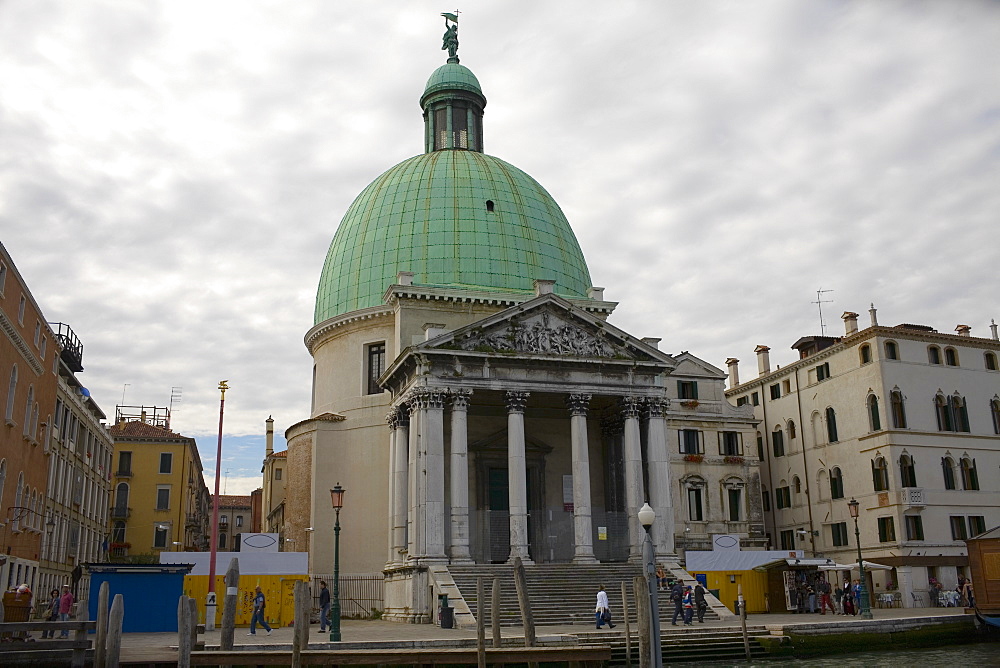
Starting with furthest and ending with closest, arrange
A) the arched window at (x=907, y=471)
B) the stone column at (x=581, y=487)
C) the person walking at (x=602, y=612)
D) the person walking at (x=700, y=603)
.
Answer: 1. the arched window at (x=907, y=471)
2. the stone column at (x=581, y=487)
3. the person walking at (x=700, y=603)
4. the person walking at (x=602, y=612)

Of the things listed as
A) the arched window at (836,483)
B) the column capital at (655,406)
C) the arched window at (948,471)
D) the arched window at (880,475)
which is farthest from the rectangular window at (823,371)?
the column capital at (655,406)

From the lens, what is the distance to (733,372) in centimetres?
5612

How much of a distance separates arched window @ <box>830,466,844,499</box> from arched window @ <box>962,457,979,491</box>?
5307 millimetres

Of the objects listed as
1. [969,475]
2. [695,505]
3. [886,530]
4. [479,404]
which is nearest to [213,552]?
[479,404]

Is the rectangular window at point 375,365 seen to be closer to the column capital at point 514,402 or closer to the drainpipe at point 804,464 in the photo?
the column capital at point 514,402

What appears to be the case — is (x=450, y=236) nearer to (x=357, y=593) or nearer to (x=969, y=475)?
(x=357, y=593)

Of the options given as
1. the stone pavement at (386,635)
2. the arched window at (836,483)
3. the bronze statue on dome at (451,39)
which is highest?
the bronze statue on dome at (451,39)

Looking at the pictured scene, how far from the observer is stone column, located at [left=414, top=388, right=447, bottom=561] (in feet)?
105

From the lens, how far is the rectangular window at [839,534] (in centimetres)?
4447

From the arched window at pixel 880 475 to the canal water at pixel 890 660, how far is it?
16.1 m

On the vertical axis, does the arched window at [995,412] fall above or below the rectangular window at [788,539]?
above

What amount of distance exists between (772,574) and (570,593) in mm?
10140

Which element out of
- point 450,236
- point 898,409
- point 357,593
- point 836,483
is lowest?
point 357,593

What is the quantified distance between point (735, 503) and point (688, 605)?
17528 millimetres
